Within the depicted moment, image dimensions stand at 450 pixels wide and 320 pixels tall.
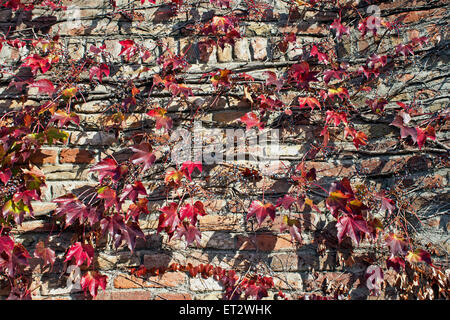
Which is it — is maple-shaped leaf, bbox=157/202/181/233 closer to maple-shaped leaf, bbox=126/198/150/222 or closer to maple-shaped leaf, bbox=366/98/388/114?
maple-shaped leaf, bbox=126/198/150/222

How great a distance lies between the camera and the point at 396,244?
1334 millimetres

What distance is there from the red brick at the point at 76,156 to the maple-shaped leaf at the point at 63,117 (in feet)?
0.44

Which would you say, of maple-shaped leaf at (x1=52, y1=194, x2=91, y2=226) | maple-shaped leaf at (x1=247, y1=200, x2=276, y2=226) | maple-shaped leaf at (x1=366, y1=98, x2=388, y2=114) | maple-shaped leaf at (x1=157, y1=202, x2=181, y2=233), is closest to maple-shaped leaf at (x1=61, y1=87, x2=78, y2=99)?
maple-shaped leaf at (x1=52, y1=194, x2=91, y2=226)

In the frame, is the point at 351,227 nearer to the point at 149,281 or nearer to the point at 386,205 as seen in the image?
the point at 386,205

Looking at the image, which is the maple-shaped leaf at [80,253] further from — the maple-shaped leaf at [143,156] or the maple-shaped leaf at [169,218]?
the maple-shaped leaf at [143,156]

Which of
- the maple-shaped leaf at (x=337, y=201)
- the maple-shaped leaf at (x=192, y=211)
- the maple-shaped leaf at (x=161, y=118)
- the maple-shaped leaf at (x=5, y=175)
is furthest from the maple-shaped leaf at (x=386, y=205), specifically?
the maple-shaped leaf at (x=5, y=175)

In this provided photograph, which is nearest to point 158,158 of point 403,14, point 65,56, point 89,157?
point 89,157

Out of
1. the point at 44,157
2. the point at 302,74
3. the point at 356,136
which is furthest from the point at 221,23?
the point at 44,157

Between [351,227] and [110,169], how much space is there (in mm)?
1041

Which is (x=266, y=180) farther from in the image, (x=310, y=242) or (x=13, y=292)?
(x=13, y=292)

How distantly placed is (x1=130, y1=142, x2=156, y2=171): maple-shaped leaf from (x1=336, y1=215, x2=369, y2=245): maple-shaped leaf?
2.72 ft

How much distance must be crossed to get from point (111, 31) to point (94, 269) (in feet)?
3.79

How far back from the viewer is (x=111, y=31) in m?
1.57

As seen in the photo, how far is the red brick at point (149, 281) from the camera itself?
4.60ft
